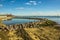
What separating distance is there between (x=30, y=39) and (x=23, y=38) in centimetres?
90

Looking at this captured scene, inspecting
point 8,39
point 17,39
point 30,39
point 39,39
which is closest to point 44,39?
point 39,39

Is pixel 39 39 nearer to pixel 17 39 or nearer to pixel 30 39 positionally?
pixel 30 39

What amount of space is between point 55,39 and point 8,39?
5368 mm

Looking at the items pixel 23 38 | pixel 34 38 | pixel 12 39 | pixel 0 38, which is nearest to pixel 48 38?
pixel 34 38

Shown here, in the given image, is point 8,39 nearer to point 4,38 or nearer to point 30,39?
point 4,38

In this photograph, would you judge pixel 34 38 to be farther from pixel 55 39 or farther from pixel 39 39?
pixel 55 39

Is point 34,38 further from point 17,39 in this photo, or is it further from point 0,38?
point 0,38

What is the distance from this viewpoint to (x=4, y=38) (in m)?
15.3

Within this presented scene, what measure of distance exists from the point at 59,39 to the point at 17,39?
4.81 m

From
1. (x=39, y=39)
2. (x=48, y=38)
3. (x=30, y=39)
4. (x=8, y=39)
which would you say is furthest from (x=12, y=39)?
(x=48, y=38)

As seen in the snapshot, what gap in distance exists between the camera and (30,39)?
1503 centimetres

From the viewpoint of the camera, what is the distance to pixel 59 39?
1542cm

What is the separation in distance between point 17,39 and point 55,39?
4.37m

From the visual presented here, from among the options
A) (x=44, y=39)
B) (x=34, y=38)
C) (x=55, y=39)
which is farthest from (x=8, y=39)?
(x=55, y=39)
